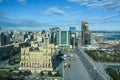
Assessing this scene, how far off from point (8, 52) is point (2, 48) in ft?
4.45

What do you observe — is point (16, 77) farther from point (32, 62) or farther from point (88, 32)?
point (88, 32)

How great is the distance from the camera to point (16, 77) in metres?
12.6

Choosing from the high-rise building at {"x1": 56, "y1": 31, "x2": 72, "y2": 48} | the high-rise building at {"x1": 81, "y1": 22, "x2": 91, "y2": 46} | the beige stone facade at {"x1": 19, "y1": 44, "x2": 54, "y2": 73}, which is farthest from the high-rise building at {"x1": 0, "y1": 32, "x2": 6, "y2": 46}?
the high-rise building at {"x1": 81, "y1": 22, "x2": 91, "y2": 46}

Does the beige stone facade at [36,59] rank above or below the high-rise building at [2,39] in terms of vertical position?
below

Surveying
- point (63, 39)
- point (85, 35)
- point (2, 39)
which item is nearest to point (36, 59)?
point (2, 39)

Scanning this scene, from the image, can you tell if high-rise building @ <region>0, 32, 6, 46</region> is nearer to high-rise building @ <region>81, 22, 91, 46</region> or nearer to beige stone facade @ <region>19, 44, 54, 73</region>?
beige stone facade @ <region>19, 44, 54, 73</region>

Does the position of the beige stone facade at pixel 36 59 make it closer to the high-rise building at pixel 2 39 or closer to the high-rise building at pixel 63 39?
the high-rise building at pixel 2 39

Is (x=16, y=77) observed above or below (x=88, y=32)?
below

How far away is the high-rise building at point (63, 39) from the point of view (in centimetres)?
2848

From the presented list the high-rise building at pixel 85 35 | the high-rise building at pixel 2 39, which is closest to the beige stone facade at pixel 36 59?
the high-rise building at pixel 2 39

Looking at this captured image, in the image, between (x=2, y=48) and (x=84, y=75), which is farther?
(x=2, y=48)

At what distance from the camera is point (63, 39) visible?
2877 centimetres

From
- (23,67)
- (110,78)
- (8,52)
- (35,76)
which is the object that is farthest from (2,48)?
(110,78)

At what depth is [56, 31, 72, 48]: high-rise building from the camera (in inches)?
1121
